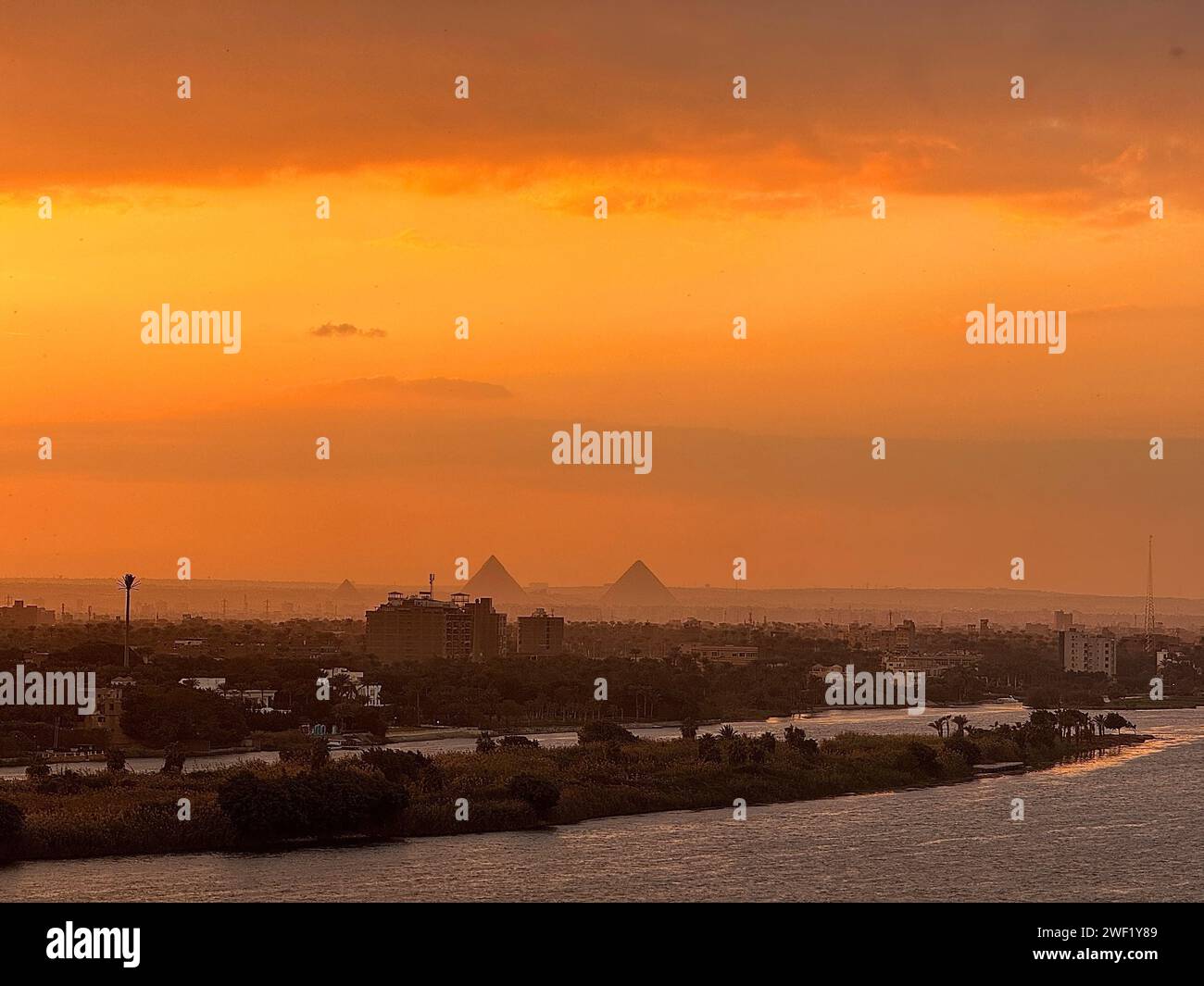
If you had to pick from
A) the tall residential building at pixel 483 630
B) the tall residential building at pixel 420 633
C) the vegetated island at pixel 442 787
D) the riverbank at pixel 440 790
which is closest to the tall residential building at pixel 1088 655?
the tall residential building at pixel 483 630

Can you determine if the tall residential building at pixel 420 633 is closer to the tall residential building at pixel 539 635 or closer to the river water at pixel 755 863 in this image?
the tall residential building at pixel 539 635

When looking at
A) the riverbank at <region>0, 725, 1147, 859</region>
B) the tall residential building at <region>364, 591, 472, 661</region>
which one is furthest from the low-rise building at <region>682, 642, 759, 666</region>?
the riverbank at <region>0, 725, 1147, 859</region>

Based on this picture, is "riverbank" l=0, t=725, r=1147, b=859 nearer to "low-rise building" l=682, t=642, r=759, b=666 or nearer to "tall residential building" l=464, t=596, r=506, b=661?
"tall residential building" l=464, t=596, r=506, b=661

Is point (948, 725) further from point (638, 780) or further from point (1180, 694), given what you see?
point (1180, 694)

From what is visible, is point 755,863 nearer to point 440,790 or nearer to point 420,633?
point 440,790
